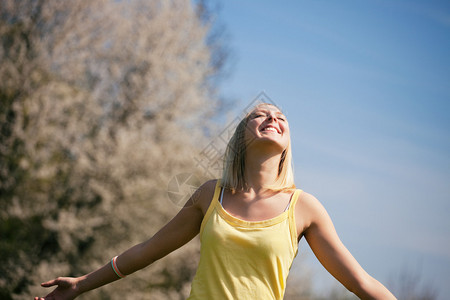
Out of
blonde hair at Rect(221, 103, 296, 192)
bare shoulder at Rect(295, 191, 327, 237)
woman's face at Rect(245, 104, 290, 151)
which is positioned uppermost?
woman's face at Rect(245, 104, 290, 151)

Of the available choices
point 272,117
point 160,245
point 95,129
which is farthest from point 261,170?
A: point 95,129

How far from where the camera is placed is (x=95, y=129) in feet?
37.5

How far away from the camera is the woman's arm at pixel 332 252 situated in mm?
1898

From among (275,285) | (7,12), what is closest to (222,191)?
(275,285)

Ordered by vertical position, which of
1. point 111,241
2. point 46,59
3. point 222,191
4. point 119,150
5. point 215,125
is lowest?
point 111,241

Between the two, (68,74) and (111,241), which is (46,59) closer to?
(68,74)

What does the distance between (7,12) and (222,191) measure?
37.8 feet

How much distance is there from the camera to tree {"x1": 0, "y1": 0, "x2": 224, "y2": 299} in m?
10.7

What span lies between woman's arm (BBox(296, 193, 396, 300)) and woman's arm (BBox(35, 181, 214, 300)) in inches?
17.1

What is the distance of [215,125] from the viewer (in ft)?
38.1

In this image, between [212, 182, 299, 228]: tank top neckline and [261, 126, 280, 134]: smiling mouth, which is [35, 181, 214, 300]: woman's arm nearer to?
[212, 182, 299, 228]: tank top neckline

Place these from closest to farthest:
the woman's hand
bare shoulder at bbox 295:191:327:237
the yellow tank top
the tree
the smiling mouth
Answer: the yellow tank top, bare shoulder at bbox 295:191:327:237, the smiling mouth, the woman's hand, the tree

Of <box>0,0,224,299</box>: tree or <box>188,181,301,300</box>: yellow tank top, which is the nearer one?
<box>188,181,301,300</box>: yellow tank top

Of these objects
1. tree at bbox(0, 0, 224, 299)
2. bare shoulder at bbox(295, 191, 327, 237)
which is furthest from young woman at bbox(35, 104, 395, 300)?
tree at bbox(0, 0, 224, 299)
